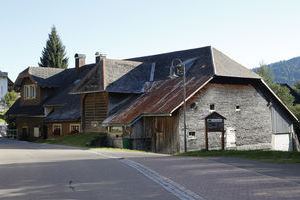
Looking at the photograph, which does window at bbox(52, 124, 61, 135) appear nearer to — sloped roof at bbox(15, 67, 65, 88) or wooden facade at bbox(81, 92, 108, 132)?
wooden facade at bbox(81, 92, 108, 132)

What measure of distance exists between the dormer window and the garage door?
85.5ft

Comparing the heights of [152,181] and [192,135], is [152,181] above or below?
below

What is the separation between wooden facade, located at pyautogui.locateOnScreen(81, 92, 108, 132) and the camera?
34.6 metres

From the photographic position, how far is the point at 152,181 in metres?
12.1

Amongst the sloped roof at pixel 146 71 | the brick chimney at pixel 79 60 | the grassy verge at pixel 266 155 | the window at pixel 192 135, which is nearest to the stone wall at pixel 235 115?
the window at pixel 192 135

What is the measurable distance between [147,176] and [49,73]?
35.1m

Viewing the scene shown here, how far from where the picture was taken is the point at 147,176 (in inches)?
518

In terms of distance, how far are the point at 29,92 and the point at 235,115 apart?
2440cm

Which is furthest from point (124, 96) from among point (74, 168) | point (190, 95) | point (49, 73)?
point (74, 168)

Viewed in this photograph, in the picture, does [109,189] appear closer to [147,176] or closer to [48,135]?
[147,176]

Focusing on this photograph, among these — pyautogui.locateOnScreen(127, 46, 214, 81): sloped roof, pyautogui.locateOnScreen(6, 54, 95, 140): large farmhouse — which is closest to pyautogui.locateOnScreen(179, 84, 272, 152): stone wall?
pyautogui.locateOnScreen(127, 46, 214, 81): sloped roof

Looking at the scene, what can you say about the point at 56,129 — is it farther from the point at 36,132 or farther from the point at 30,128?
the point at 30,128

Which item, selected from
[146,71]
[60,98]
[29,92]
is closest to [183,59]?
[146,71]

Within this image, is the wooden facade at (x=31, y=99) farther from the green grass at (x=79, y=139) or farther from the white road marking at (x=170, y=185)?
the white road marking at (x=170, y=185)
